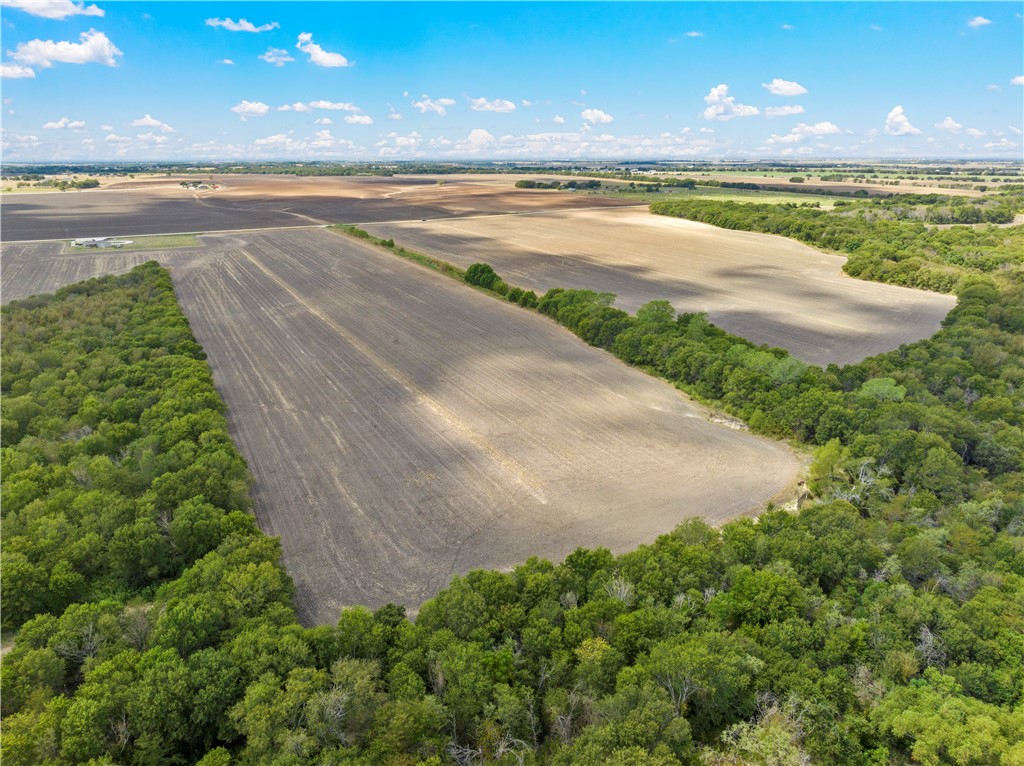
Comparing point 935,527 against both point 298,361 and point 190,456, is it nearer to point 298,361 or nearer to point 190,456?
point 190,456

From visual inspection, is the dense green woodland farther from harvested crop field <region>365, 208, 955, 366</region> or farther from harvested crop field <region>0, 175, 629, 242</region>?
harvested crop field <region>0, 175, 629, 242</region>

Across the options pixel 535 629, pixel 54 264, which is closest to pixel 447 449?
pixel 535 629

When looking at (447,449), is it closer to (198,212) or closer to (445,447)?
(445,447)

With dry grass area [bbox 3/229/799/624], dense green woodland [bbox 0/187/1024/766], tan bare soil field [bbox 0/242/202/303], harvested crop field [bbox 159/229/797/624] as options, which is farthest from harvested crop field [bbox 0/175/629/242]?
dense green woodland [bbox 0/187/1024/766]

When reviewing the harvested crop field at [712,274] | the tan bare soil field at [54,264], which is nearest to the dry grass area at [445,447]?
the harvested crop field at [712,274]

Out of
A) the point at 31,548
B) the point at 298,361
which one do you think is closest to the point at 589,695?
the point at 31,548

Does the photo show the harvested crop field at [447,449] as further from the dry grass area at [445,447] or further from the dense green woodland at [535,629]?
the dense green woodland at [535,629]
